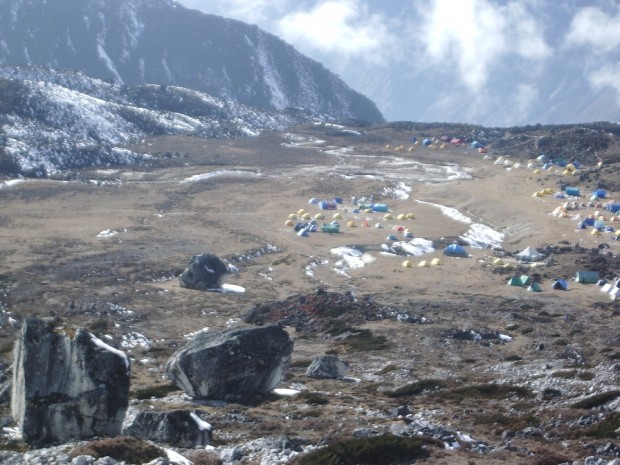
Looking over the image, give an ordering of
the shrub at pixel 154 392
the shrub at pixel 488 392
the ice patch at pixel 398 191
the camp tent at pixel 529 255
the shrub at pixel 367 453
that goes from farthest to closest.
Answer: the ice patch at pixel 398 191 < the camp tent at pixel 529 255 < the shrub at pixel 154 392 < the shrub at pixel 488 392 < the shrub at pixel 367 453

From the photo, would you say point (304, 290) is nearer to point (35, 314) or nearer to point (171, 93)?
point (35, 314)

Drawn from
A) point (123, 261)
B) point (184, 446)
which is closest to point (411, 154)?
point (123, 261)

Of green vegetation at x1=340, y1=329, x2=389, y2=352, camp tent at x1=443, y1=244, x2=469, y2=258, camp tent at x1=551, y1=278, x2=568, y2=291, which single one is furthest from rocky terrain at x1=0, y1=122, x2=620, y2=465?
camp tent at x1=551, y1=278, x2=568, y2=291

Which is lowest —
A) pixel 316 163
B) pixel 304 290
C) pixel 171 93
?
pixel 304 290

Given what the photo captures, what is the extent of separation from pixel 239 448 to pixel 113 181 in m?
79.0

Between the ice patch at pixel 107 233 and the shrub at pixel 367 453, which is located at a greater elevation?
the shrub at pixel 367 453

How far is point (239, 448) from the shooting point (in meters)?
17.5

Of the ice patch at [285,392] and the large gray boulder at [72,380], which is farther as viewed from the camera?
the ice patch at [285,392]

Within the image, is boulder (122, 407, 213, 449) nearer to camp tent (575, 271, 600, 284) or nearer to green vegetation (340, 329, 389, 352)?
green vegetation (340, 329, 389, 352)

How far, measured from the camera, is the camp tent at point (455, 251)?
63.1 m

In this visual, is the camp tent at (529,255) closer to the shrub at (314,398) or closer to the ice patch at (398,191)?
the ice patch at (398,191)

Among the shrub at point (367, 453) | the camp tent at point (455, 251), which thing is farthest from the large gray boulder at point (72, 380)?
the camp tent at point (455, 251)

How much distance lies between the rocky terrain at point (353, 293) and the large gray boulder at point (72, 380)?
0.72 meters

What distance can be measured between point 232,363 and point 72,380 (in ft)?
22.1
